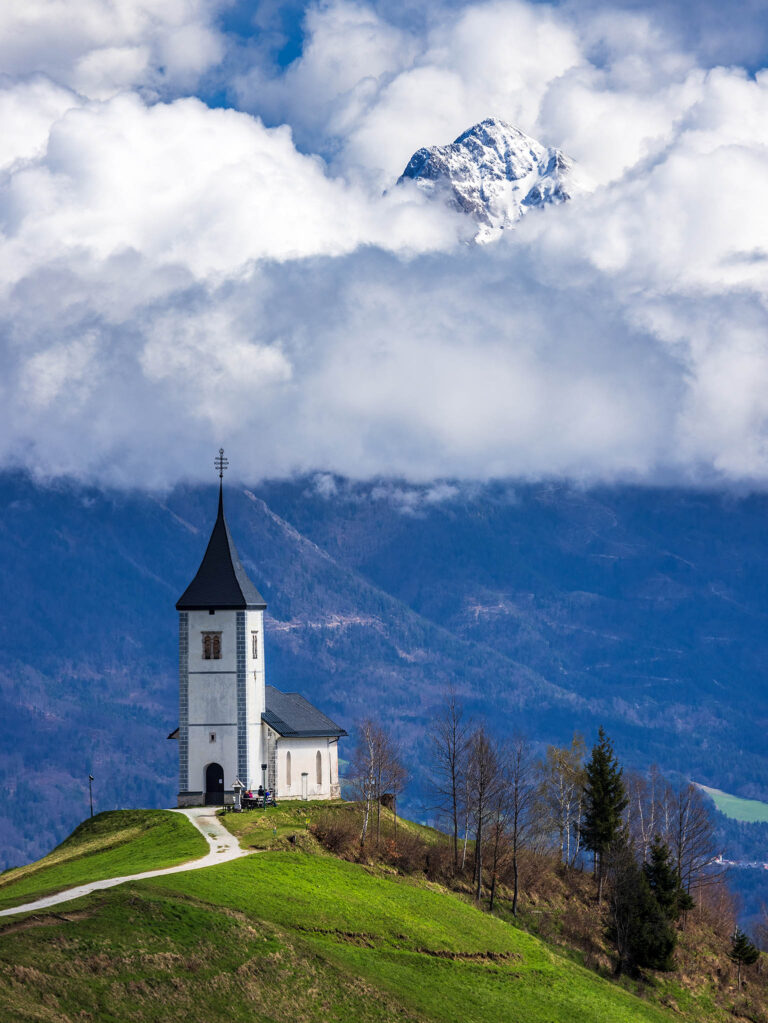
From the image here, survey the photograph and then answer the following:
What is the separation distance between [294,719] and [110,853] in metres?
35.9

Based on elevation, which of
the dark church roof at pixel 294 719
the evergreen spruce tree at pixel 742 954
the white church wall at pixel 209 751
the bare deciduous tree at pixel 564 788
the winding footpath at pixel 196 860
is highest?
the dark church roof at pixel 294 719

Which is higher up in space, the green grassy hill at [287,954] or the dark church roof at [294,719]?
the dark church roof at [294,719]

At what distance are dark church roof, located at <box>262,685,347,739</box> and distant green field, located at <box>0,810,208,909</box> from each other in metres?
17.9

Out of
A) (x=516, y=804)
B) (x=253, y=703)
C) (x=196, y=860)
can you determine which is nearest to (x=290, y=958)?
(x=196, y=860)

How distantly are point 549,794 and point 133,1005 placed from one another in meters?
86.1

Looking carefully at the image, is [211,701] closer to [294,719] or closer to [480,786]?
[294,719]

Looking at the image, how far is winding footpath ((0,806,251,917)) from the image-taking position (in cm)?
7006

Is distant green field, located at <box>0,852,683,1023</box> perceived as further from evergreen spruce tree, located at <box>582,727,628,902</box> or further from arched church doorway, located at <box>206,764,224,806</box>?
arched church doorway, located at <box>206,764,224,806</box>

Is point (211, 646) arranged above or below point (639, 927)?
above

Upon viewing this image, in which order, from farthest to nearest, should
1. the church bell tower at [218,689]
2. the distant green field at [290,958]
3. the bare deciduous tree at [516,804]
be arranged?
the church bell tower at [218,689] < the bare deciduous tree at [516,804] < the distant green field at [290,958]

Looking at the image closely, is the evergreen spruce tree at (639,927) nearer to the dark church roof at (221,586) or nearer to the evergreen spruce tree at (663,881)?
the evergreen spruce tree at (663,881)

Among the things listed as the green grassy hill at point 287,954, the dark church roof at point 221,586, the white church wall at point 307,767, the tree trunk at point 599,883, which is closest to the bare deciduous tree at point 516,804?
the green grassy hill at point 287,954

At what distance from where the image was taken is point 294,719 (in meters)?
129

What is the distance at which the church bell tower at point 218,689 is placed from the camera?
4754 inches
